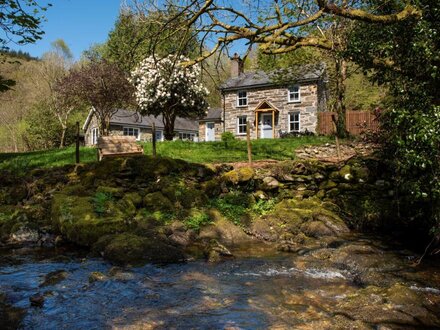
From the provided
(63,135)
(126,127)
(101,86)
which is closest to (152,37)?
(101,86)

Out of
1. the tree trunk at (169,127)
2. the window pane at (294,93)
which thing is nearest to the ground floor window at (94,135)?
the tree trunk at (169,127)

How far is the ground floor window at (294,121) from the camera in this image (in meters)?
34.9

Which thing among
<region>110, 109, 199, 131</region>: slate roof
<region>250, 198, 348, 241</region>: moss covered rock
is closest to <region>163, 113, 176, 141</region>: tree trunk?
<region>110, 109, 199, 131</region>: slate roof

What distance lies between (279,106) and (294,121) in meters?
2.07

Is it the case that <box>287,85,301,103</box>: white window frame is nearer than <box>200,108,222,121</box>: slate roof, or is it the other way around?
<box>287,85,301,103</box>: white window frame

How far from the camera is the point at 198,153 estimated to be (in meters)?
19.7

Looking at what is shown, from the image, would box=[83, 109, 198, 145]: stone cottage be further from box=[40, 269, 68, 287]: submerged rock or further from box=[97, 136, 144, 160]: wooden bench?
box=[40, 269, 68, 287]: submerged rock

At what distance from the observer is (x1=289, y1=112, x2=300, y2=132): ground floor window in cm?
3493

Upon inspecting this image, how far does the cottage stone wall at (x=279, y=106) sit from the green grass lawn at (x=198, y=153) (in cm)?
1167

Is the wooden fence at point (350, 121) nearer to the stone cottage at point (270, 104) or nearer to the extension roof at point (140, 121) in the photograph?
the stone cottage at point (270, 104)

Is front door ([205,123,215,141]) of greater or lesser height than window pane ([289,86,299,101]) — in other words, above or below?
below

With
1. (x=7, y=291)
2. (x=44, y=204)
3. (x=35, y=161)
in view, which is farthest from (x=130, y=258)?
(x=35, y=161)

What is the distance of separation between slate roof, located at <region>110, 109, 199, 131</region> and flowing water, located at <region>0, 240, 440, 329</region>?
94.9 feet

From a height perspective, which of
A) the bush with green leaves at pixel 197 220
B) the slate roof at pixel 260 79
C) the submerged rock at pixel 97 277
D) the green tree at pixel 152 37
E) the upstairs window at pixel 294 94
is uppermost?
the slate roof at pixel 260 79
